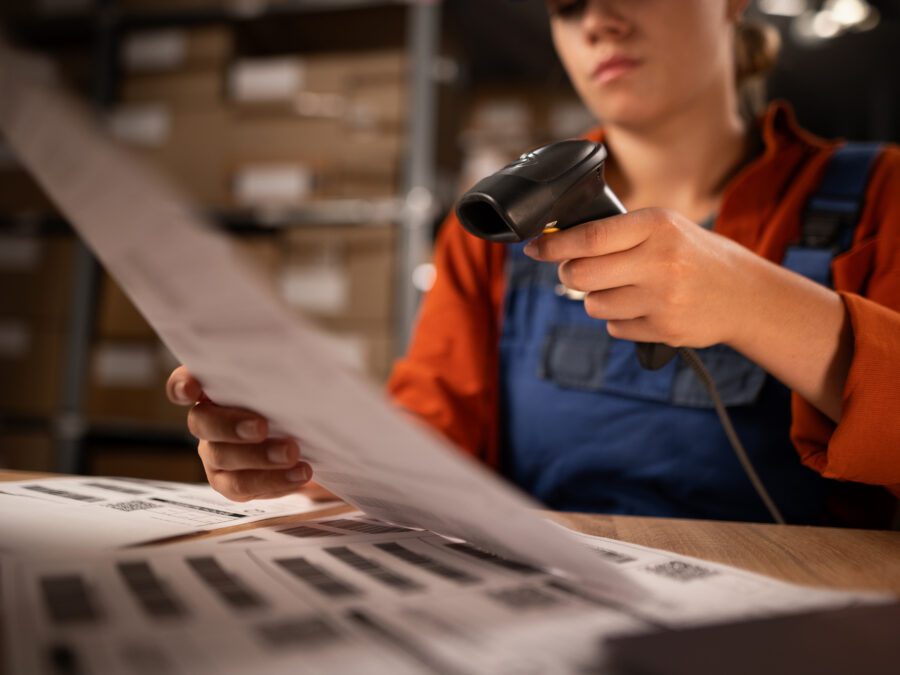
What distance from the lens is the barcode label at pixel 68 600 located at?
0.24m

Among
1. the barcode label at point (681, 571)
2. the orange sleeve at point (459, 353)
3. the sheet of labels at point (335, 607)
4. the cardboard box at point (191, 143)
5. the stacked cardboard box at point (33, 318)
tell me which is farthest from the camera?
the stacked cardboard box at point (33, 318)

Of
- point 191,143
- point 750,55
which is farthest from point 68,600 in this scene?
point 191,143

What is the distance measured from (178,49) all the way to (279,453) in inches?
63.9

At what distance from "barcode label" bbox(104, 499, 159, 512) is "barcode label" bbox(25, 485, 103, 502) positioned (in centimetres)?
2

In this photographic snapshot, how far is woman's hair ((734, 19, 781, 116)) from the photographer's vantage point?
33.7 inches

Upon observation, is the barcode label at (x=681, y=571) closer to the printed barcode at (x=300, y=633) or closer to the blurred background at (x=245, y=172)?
the printed barcode at (x=300, y=633)

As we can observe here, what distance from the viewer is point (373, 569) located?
1.06 feet

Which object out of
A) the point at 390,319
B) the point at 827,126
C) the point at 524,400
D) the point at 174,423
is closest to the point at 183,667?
the point at 524,400

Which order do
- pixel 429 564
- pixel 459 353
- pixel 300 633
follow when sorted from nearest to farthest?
pixel 300 633, pixel 429 564, pixel 459 353

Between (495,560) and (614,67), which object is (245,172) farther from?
(495,560)

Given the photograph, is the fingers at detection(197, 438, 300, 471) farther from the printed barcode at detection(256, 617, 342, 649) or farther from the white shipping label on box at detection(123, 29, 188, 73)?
the white shipping label on box at detection(123, 29, 188, 73)

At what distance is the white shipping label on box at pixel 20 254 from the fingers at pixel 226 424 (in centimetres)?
167

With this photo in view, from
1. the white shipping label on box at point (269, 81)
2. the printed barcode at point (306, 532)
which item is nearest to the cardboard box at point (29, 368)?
the white shipping label on box at point (269, 81)

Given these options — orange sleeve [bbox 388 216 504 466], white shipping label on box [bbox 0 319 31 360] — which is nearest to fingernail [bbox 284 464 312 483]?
orange sleeve [bbox 388 216 504 466]
